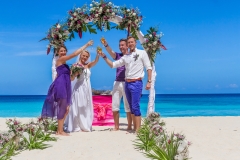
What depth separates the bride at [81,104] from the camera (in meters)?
7.99

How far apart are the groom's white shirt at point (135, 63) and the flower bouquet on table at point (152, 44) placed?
0.90 meters

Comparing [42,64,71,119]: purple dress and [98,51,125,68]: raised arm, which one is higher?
[98,51,125,68]: raised arm

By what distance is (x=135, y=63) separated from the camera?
744 centimetres

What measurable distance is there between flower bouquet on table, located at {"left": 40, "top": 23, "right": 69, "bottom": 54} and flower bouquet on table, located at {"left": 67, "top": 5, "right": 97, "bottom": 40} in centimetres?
22

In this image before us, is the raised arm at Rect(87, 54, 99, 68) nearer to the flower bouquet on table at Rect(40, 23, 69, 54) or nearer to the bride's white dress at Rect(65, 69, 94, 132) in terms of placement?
the bride's white dress at Rect(65, 69, 94, 132)

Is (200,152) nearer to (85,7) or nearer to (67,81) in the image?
(67,81)

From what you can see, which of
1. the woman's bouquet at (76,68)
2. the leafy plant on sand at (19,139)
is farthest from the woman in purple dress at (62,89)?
the leafy plant on sand at (19,139)

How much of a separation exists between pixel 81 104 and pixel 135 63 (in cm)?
167

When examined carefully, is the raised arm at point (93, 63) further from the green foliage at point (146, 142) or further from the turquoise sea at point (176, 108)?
the turquoise sea at point (176, 108)

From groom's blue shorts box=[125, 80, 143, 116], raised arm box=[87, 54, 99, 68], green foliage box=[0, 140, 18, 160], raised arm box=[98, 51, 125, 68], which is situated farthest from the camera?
raised arm box=[87, 54, 99, 68]

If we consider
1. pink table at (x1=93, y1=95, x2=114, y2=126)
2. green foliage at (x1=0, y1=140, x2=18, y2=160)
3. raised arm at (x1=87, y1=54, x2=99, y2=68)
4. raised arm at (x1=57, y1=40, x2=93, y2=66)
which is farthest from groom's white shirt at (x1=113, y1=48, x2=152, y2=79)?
green foliage at (x1=0, y1=140, x2=18, y2=160)

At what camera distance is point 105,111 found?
9875mm

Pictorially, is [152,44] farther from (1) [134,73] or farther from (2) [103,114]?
(2) [103,114]

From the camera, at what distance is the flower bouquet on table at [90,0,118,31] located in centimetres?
866
